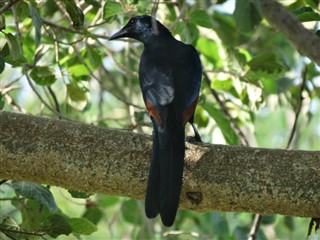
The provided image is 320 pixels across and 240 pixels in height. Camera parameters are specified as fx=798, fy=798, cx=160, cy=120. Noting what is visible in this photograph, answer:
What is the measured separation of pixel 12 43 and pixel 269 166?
1285mm

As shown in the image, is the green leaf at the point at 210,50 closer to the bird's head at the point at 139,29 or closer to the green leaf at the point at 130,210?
the bird's head at the point at 139,29

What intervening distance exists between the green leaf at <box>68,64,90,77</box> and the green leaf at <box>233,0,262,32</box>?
135 centimetres

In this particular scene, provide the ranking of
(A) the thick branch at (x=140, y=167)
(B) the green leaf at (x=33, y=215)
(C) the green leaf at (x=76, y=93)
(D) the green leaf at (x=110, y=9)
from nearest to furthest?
(A) the thick branch at (x=140, y=167) → (B) the green leaf at (x=33, y=215) → (D) the green leaf at (x=110, y=9) → (C) the green leaf at (x=76, y=93)

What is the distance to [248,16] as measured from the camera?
3648 millimetres

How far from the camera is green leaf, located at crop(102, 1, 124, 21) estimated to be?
423cm

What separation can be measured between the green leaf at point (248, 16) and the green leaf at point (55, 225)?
4.06 feet

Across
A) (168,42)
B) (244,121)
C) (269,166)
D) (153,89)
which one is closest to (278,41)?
(244,121)

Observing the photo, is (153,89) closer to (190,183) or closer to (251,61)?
(190,183)

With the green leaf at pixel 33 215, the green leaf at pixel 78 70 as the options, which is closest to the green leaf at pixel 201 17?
the green leaf at pixel 78 70

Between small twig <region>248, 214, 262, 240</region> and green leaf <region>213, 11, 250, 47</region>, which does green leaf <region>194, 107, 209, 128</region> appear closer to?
green leaf <region>213, 11, 250, 47</region>

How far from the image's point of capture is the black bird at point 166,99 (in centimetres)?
334

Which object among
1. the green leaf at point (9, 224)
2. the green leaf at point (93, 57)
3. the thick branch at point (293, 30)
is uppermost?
the thick branch at point (293, 30)

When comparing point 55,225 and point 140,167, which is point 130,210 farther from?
point 140,167

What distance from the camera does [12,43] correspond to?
143 inches
